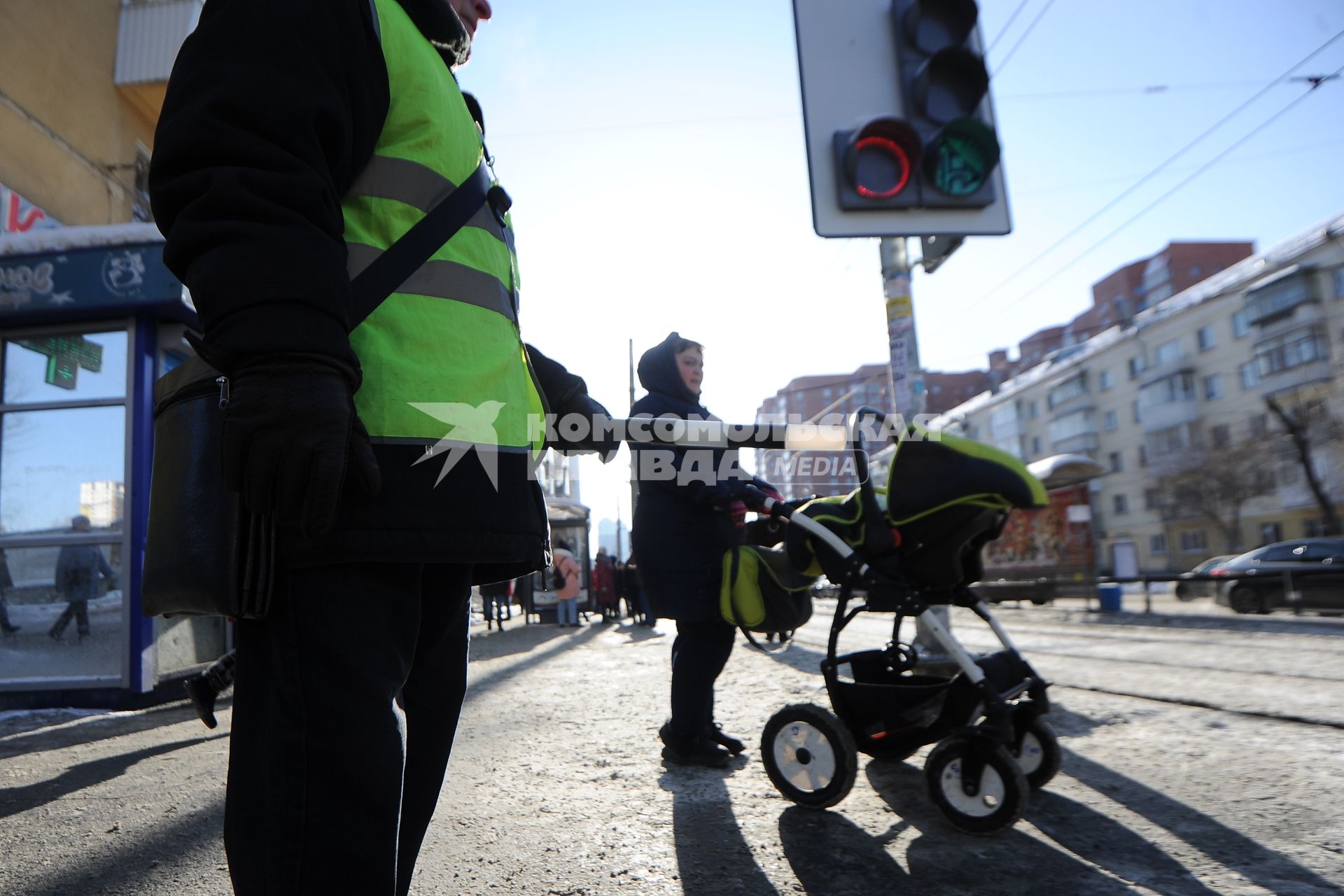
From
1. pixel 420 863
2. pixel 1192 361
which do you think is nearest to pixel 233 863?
pixel 420 863

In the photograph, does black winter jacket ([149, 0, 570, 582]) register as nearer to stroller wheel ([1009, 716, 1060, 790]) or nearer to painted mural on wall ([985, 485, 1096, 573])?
stroller wheel ([1009, 716, 1060, 790])

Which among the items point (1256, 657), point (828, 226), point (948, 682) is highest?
point (828, 226)

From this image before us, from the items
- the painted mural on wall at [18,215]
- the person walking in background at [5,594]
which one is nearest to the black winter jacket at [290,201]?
the person walking in background at [5,594]

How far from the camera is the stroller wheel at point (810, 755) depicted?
281 cm

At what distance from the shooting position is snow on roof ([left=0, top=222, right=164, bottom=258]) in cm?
592

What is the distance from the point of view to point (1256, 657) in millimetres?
7145

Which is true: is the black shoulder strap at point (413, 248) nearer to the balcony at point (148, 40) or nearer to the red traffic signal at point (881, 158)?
the red traffic signal at point (881, 158)

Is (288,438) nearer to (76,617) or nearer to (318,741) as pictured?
(318,741)

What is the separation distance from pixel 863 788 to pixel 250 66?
120 inches

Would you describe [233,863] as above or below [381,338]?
below

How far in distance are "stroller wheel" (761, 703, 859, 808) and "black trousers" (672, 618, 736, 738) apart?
0.63 m

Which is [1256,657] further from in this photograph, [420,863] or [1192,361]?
[1192,361]

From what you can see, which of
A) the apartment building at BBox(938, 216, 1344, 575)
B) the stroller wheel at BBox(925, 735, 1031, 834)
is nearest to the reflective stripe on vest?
the stroller wheel at BBox(925, 735, 1031, 834)

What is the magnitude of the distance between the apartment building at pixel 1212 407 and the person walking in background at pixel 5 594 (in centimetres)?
2471
